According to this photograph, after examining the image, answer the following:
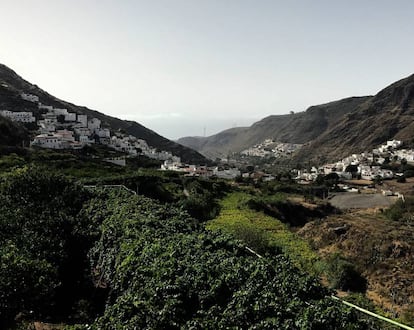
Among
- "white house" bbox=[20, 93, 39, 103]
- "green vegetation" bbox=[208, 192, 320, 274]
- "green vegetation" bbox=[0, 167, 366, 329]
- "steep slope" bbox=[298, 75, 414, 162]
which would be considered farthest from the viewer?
"steep slope" bbox=[298, 75, 414, 162]

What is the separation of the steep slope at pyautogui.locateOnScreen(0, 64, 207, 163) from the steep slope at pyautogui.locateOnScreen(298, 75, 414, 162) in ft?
177

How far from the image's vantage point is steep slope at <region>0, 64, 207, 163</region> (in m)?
93.6

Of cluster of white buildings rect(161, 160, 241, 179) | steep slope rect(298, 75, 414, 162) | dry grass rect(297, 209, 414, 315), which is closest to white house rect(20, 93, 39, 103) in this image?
cluster of white buildings rect(161, 160, 241, 179)

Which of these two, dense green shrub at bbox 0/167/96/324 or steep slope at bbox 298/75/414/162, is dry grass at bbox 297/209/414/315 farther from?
steep slope at bbox 298/75/414/162

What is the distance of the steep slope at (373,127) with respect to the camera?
145 meters

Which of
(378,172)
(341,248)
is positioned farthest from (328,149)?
(341,248)

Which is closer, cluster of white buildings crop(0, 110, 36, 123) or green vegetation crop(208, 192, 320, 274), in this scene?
green vegetation crop(208, 192, 320, 274)

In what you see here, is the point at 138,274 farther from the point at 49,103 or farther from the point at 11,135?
the point at 49,103

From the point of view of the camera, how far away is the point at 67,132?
80.2m

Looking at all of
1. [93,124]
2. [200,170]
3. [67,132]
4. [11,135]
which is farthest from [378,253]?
[93,124]

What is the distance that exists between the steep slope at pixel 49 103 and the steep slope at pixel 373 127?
53825 millimetres

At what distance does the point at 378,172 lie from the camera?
97125 mm

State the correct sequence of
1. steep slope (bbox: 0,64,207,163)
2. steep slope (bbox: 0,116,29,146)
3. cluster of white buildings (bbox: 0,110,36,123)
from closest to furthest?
steep slope (bbox: 0,116,29,146)
cluster of white buildings (bbox: 0,110,36,123)
steep slope (bbox: 0,64,207,163)

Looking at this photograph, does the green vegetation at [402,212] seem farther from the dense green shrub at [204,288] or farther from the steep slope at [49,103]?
the steep slope at [49,103]
